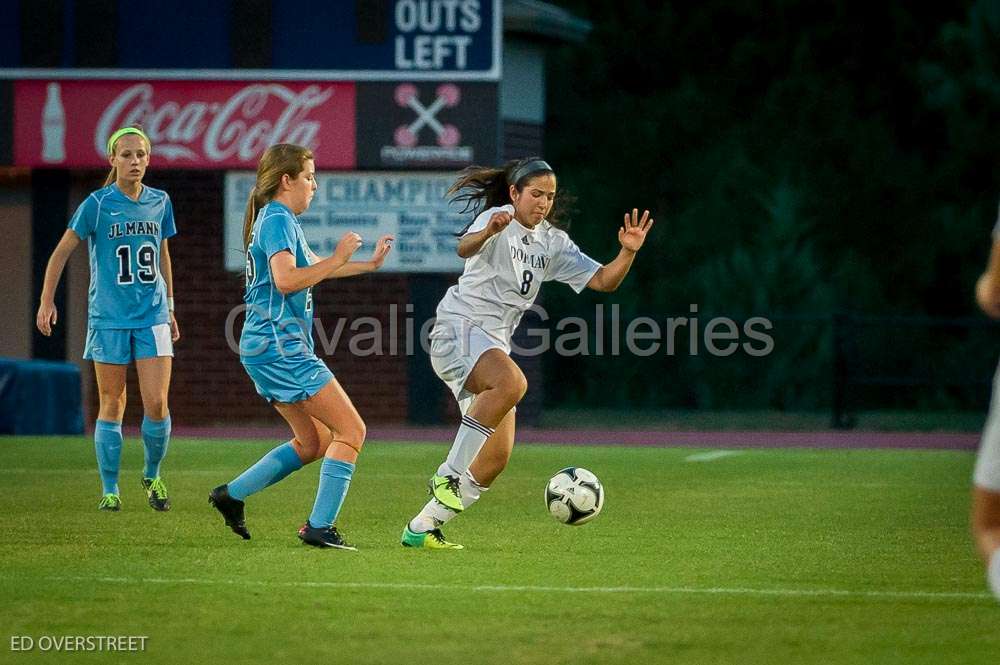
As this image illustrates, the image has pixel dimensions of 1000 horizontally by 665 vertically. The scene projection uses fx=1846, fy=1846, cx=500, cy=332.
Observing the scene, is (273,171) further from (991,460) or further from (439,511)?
(991,460)

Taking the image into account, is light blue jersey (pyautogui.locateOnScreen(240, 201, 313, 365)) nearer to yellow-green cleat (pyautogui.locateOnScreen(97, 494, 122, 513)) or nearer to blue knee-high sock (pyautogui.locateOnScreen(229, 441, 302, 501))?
blue knee-high sock (pyautogui.locateOnScreen(229, 441, 302, 501))

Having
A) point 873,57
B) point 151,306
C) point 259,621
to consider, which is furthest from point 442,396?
point 873,57

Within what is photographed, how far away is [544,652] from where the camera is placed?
20.3 feet

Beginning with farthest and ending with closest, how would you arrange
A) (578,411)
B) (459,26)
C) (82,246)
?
(578,411) → (82,246) → (459,26)

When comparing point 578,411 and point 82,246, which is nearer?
point 82,246

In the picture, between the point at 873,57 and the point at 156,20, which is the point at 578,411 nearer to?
the point at 156,20

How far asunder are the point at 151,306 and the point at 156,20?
36.3 ft

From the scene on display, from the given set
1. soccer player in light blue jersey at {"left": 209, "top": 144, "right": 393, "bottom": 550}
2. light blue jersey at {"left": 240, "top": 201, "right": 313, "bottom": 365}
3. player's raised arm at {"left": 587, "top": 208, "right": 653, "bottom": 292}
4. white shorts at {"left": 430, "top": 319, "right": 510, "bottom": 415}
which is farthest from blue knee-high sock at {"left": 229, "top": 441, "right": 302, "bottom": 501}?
player's raised arm at {"left": 587, "top": 208, "right": 653, "bottom": 292}

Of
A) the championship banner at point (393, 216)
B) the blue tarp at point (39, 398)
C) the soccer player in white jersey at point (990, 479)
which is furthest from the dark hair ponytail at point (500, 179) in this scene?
the championship banner at point (393, 216)

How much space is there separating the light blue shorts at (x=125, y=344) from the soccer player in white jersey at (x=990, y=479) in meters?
6.36

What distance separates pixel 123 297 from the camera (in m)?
10.8

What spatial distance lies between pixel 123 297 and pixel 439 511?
2.82 metres

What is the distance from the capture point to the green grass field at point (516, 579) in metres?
6.36

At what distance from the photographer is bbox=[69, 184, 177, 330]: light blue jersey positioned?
35.4ft
